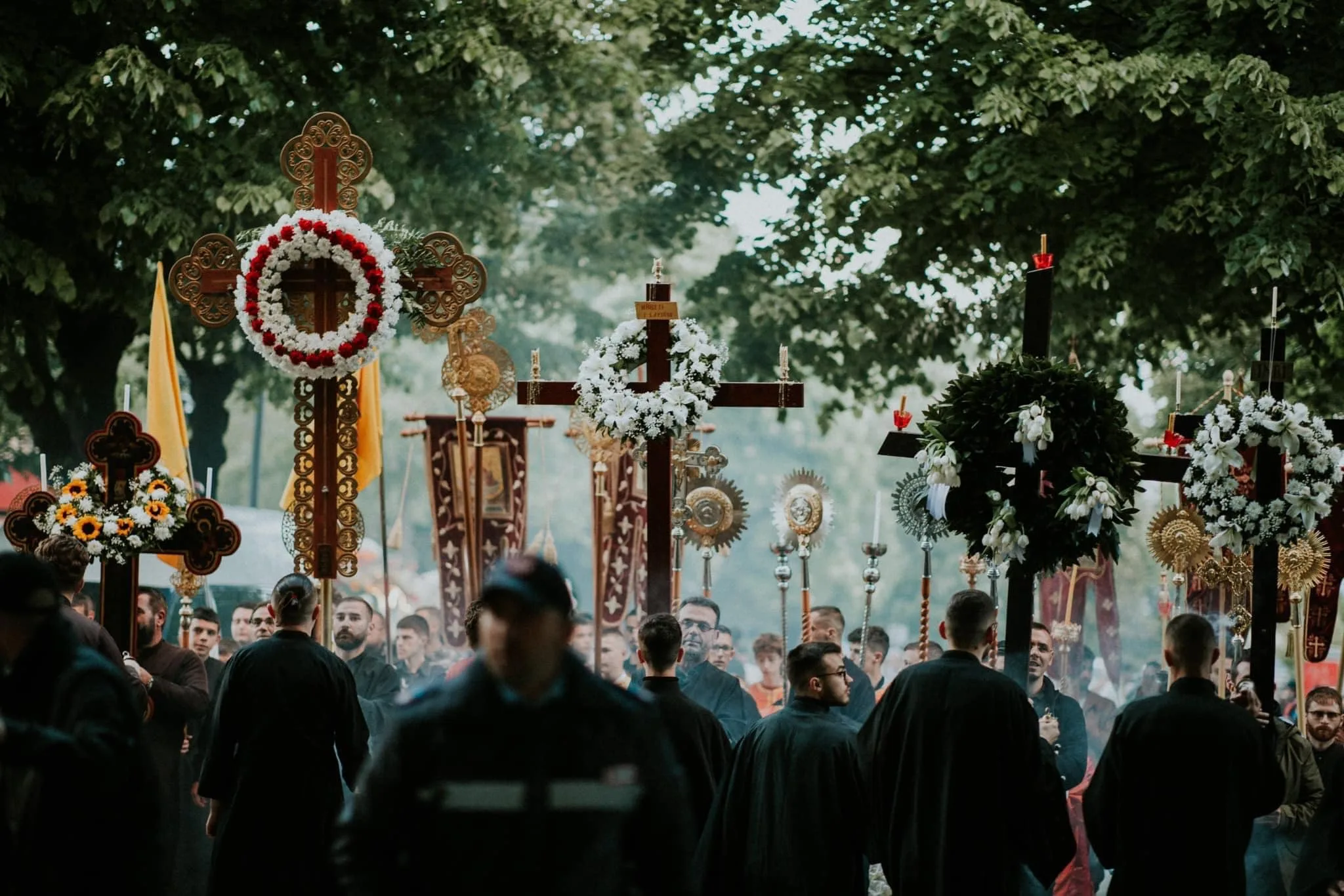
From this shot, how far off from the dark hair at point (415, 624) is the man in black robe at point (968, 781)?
5653mm

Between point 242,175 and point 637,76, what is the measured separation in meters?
4.26

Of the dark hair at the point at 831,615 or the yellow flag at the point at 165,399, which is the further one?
the yellow flag at the point at 165,399

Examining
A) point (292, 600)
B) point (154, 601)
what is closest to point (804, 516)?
point (154, 601)

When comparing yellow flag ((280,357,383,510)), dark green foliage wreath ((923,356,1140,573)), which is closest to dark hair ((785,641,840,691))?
dark green foliage wreath ((923,356,1140,573))

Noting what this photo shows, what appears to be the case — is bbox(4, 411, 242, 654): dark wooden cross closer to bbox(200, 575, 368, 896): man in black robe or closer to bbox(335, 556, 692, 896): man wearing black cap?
bbox(200, 575, 368, 896): man in black robe

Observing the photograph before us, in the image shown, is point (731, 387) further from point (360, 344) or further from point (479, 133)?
point (479, 133)

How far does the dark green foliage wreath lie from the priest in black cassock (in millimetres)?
1754

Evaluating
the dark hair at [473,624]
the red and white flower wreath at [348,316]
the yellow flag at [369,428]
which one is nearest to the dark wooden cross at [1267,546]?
the dark hair at [473,624]

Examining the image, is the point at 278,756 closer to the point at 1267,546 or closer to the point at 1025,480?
the point at 1025,480

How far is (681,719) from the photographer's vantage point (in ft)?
26.1

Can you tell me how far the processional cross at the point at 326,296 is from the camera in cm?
1054

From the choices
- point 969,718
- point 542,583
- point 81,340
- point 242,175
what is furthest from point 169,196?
point 542,583

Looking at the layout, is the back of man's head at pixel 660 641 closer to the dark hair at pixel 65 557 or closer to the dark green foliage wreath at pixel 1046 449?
the dark green foliage wreath at pixel 1046 449

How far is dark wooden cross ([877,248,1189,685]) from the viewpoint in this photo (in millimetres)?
8672
